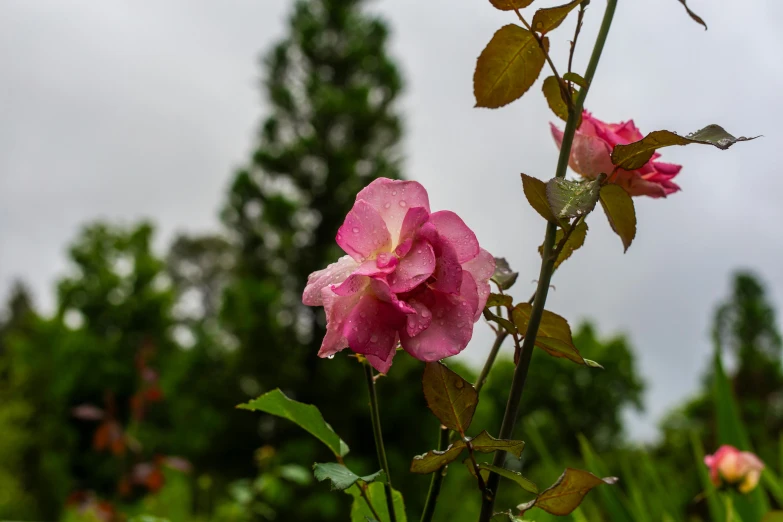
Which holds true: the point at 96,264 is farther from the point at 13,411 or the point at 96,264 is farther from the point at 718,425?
the point at 718,425

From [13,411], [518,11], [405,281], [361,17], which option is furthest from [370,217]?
[361,17]

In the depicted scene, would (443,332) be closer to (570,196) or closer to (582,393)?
(570,196)

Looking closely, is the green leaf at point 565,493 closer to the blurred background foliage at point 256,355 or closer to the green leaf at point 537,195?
the green leaf at point 537,195

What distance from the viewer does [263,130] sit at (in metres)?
6.18

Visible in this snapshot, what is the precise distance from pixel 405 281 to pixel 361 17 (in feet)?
22.3

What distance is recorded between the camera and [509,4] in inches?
12.9

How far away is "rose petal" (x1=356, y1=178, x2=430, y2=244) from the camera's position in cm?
28

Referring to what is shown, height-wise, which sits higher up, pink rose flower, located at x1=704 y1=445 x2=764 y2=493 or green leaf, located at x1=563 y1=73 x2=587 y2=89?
green leaf, located at x1=563 y1=73 x2=587 y2=89

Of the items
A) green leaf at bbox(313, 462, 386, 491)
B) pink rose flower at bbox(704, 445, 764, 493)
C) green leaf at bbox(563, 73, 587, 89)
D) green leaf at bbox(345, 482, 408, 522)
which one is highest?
green leaf at bbox(563, 73, 587, 89)

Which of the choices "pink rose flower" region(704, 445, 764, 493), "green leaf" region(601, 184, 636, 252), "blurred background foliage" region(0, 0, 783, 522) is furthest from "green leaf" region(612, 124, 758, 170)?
"blurred background foliage" region(0, 0, 783, 522)

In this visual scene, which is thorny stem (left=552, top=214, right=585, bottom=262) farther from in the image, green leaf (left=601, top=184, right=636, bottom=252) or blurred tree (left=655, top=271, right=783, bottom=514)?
blurred tree (left=655, top=271, right=783, bottom=514)

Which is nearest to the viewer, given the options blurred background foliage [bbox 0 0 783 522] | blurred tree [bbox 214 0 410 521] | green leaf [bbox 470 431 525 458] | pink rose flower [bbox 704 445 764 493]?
green leaf [bbox 470 431 525 458]

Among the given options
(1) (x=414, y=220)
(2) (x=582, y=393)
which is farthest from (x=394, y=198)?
(2) (x=582, y=393)

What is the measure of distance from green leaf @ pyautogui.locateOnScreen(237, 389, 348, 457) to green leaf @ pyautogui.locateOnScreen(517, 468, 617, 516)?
123 millimetres
